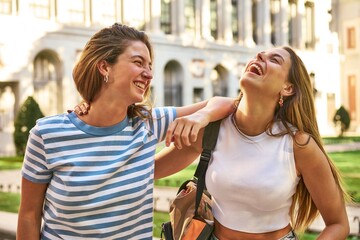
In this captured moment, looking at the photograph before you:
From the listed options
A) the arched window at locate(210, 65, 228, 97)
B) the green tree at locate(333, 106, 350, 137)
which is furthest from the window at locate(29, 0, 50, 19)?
the green tree at locate(333, 106, 350, 137)

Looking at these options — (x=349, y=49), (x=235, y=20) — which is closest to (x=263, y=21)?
(x=235, y=20)

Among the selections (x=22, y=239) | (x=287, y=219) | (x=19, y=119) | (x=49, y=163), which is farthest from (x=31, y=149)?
(x=19, y=119)

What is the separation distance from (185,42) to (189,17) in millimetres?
1827

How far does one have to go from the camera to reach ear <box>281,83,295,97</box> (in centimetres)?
248

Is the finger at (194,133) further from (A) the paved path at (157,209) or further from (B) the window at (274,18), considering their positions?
(B) the window at (274,18)

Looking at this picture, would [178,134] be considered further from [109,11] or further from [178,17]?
[178,17]

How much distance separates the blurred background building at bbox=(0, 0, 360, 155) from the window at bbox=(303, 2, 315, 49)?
0.07 metres

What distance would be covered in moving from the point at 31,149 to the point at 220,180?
2.60 feet

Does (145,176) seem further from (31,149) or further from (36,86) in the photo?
(36,86)

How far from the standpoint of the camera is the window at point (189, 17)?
3275 centimetres

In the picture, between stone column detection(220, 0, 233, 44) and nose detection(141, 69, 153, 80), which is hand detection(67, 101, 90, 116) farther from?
stone column detection(220, 0, 233, 44)

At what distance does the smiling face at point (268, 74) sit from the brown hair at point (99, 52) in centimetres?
45

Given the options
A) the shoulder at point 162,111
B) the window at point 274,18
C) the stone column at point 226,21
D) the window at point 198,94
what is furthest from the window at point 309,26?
the shoulder at point 162,111

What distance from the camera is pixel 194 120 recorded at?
93.3 inches
